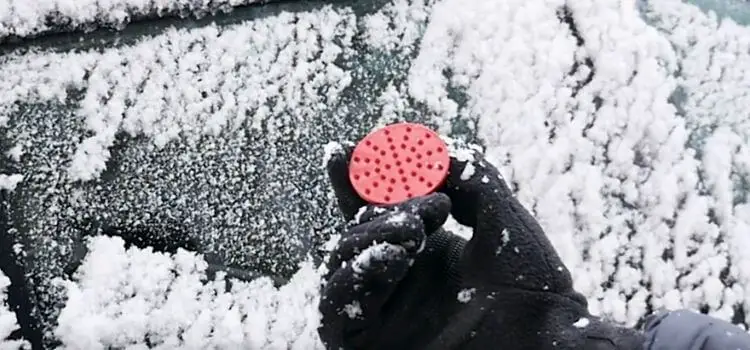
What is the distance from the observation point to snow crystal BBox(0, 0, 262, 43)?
5.97 feet

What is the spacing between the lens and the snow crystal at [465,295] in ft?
5.09

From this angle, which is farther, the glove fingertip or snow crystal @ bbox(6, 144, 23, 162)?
snow crystal @ bbox(6, 144, 23, 162)

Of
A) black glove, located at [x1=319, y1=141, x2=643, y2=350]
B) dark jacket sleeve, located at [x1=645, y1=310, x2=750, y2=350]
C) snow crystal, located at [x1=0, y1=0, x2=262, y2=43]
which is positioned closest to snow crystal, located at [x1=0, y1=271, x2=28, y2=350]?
snow crystal, located at [x1=0, y1=0, x2=262, y2=43]

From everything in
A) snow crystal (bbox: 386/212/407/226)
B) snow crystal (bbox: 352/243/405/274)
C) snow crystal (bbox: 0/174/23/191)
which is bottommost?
snow crystal (bbox: 352/243/405/274)

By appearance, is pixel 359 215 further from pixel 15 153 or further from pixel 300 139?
pixel 15 153

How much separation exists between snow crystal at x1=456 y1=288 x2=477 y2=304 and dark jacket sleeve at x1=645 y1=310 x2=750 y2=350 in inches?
9.8

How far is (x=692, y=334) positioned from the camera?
1.47 m

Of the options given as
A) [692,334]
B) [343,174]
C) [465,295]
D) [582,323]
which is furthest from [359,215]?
[692,334]

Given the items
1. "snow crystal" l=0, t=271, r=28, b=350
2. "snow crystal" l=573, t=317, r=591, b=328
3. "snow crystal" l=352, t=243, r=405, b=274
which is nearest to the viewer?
"snow crystal" l=352, t=243, r=405, b=274

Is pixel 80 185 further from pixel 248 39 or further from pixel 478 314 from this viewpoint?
pixel 478 314

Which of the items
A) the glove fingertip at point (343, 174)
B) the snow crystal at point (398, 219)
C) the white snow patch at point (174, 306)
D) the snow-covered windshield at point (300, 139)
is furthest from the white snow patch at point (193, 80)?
the snow crystal at point (398, 219)

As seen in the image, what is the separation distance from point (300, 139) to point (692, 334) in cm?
72

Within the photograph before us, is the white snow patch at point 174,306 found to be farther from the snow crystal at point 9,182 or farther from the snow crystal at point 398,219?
the snow crystal at point 398,219

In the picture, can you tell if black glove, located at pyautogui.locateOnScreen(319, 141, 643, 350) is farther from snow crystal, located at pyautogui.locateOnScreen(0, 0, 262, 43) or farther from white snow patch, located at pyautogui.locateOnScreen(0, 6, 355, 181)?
snow crystal, located at pyautogui.locateOnScreen(0, 0, 262, 43)
